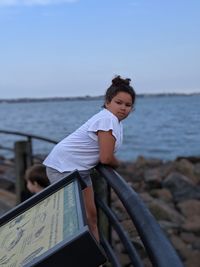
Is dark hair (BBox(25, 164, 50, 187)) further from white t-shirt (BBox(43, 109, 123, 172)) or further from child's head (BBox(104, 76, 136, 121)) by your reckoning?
child's head (BBox(104, 76, 136, 121))

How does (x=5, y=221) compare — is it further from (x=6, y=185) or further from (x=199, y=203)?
(x=199, y=203)

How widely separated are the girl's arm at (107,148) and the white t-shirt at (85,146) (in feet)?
0.10

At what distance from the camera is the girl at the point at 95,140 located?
143 inches

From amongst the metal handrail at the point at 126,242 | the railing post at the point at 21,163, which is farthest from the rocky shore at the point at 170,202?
the metal handrail at the point at 126,242

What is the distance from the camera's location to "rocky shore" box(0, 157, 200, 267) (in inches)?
362

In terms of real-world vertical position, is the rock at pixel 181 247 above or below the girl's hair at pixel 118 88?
below

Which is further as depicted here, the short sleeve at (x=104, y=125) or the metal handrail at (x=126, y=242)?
the short sleeve at (x=104, y=125)

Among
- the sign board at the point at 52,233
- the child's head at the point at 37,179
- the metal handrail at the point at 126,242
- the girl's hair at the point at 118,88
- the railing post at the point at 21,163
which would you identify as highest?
the girl's hair at the point at 118,88

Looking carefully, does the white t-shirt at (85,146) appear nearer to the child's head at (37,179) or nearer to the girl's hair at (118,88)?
the girl's hair at (118,88)

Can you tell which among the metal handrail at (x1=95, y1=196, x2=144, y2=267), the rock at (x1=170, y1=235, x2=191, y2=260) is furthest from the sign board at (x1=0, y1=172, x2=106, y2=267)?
the rock at (x1=170, y1=235, x2=191, y2=260)

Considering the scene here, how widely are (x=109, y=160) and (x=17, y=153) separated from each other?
383 cm

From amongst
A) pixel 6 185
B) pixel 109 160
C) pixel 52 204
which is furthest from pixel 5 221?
pixel 6 185

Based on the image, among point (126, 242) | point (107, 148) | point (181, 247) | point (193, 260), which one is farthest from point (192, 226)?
point (126, 242)

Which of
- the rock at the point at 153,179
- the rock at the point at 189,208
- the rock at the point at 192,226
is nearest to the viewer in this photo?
the rock at the point at 192,226
